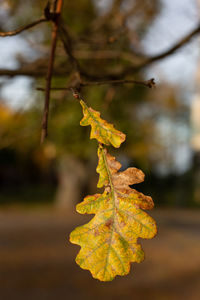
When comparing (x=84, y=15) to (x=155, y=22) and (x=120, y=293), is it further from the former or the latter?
(x=120, y=293)

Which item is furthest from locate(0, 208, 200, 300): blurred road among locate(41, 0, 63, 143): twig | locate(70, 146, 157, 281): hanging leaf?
locate(70, 146, 157, 281): hanging leaf

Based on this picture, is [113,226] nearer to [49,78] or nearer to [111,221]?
[111,221]

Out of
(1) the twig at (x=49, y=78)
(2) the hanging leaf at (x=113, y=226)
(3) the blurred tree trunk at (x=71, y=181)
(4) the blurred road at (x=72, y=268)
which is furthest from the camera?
(3) the blurred tree trunk at (x=71, y=181)

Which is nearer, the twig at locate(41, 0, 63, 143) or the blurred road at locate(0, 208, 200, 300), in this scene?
the twig at locate(41, 0, 63, 143)

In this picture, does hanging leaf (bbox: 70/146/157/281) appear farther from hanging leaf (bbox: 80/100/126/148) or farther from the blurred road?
the blurred road

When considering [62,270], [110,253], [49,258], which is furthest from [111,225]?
[49,258]

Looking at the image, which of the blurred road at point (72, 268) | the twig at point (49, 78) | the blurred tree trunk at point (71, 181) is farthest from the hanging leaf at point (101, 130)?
the blurred tree trunk at point (71, 181)

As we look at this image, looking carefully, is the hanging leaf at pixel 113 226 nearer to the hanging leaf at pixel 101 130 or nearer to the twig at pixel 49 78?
the hanging leaf at pixel 101 130
